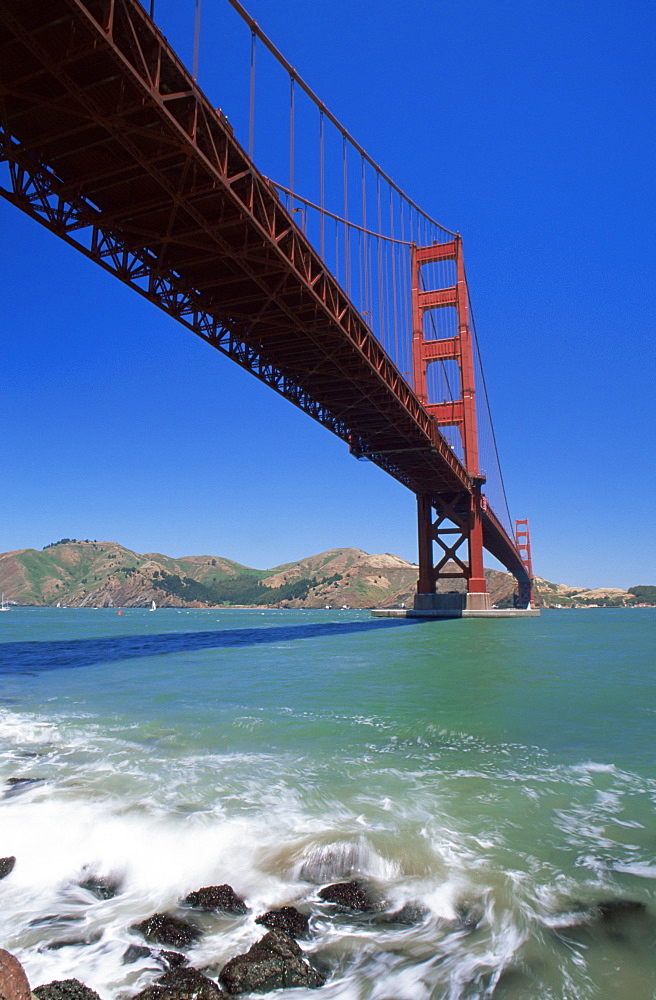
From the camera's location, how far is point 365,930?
9.82 ft

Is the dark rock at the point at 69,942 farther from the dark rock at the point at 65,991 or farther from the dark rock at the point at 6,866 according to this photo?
the dark rock at the point at 6,866

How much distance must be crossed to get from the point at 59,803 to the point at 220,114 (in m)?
12.3

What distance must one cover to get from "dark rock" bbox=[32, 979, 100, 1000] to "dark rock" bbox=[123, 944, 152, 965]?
30cm

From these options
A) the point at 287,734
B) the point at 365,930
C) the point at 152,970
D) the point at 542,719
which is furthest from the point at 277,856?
the point at 542,719

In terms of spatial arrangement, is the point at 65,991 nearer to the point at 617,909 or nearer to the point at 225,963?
the point at 225,963

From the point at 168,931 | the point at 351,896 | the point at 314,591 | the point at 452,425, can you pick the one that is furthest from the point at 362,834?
the point at 314,591

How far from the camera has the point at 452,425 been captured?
4100 centimetres

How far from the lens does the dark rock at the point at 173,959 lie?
2.71 m

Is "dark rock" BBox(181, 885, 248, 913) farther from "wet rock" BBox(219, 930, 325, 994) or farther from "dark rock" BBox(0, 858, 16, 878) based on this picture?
"dark rock" BBox(0, 858, 16, 878)

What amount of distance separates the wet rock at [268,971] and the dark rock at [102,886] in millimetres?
1103

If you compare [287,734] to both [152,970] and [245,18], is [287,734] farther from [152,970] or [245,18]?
[245,18]

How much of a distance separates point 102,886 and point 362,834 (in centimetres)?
Answer: 165

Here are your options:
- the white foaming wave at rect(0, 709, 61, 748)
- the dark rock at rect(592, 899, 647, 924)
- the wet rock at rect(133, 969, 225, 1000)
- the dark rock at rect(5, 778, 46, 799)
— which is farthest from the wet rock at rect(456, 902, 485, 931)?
the white foaming wave at rect(0, 709, 61, 748)

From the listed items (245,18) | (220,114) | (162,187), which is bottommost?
(162,187)
